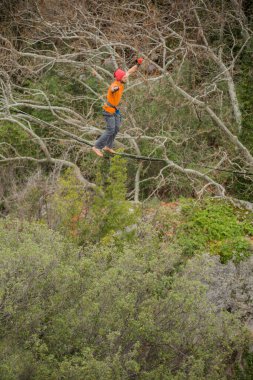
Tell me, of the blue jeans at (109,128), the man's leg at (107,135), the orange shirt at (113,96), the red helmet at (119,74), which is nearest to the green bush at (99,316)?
the man's leg at (107,135)

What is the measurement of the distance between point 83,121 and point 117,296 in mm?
10784

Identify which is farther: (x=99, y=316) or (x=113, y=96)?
(x=113, y=96)

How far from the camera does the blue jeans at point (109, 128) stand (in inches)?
620

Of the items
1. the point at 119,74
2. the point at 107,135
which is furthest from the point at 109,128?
the point at 119,74

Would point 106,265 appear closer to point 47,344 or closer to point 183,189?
point 47,344

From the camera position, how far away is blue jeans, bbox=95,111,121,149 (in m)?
15.7

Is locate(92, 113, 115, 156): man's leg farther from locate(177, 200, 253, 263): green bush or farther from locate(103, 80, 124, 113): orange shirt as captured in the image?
locate(177, 200, 253, 263): green bush

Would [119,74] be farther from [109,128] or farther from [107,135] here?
[107,135]

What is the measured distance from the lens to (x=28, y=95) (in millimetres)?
25578

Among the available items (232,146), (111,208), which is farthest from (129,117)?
(111,208)

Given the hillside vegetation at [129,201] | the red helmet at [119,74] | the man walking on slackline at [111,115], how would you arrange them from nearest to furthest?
the hillside vegetation at [129,201] < the red helmet at [119,74] < the man walking on slackline at [111,115]

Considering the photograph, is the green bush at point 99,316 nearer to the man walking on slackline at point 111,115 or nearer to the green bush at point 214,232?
the man walking on slackline at point 111,115

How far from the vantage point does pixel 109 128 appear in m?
15.8

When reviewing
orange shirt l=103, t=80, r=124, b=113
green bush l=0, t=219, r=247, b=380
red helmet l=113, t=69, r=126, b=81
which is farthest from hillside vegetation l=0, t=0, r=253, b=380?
red helmet l=113, t=69, r=126, b=81
